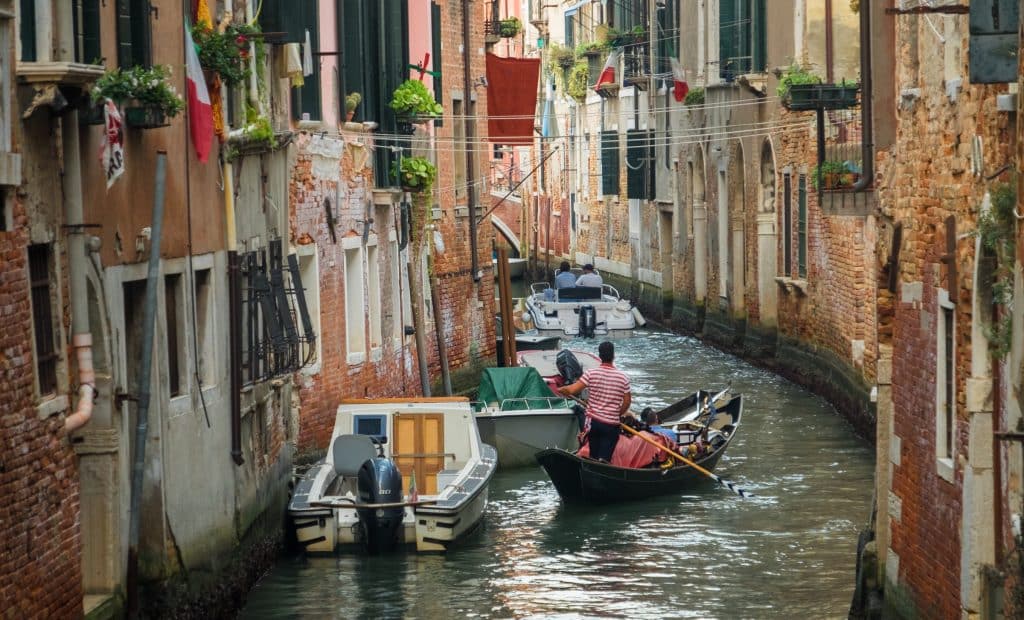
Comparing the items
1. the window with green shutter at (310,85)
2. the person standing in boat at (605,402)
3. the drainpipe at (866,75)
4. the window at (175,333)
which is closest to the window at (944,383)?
the drainpipe at (866,75)

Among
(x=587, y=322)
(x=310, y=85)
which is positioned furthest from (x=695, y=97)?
(x=310, y=85)

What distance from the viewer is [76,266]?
920 centimetres

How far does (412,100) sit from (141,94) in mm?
10448

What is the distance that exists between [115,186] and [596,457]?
24.5ft

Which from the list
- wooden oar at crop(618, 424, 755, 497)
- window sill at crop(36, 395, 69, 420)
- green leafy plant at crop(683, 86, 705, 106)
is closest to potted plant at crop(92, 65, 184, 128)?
window sill at crop(36, 395, 69, 420)

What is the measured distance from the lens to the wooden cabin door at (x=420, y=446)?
615 inches

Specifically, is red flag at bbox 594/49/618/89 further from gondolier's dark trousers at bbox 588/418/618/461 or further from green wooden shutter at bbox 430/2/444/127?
gondolier's dark trousers at bbox 588/418/618/461

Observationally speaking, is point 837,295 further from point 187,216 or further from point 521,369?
point 187,216

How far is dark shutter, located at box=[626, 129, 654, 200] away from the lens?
3847 cm

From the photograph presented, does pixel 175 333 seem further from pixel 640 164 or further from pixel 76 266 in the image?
pixel 640 164

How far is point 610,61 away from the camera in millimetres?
40656

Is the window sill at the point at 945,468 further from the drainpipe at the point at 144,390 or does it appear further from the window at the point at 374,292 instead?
the window at the point at 374,292

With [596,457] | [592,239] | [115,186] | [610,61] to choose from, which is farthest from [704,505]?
[592,239]

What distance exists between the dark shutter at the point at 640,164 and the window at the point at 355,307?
64.4ft
